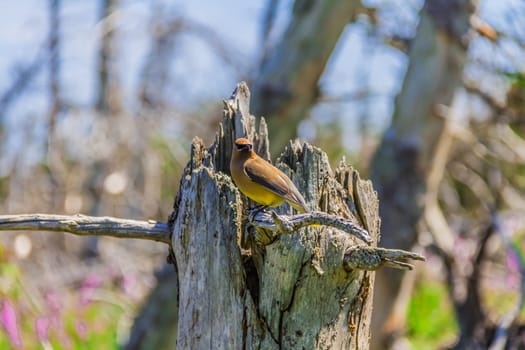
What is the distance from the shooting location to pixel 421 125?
220 inches

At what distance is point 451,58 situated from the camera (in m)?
5.52

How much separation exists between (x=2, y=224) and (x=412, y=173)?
3931 millimetres

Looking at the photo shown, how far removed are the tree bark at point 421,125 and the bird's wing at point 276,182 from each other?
3515 mm

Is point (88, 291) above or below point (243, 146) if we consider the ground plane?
below

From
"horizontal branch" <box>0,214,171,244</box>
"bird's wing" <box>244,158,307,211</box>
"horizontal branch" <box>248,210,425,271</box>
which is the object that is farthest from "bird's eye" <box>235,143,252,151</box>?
"horizontal branch" <box>0,214,171,244</box>

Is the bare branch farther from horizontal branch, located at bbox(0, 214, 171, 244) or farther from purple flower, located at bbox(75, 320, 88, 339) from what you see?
purple flower, located at bbox(75, 320, 88, 339)

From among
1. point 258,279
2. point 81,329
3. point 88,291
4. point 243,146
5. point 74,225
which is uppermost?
point 243,146

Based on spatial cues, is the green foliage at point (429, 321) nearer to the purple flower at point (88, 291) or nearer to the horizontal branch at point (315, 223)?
the purple flower at point (88, 291)

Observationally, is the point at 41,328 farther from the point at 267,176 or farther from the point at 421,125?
the point at 421,125

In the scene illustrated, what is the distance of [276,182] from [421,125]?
12.0 feet

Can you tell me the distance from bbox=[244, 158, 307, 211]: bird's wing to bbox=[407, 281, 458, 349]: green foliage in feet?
16.4

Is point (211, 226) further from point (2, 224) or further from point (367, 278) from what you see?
point (2, 224)

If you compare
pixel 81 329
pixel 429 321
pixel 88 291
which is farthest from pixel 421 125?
pixel 81 329

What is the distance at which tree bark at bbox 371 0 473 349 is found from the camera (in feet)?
18.1
